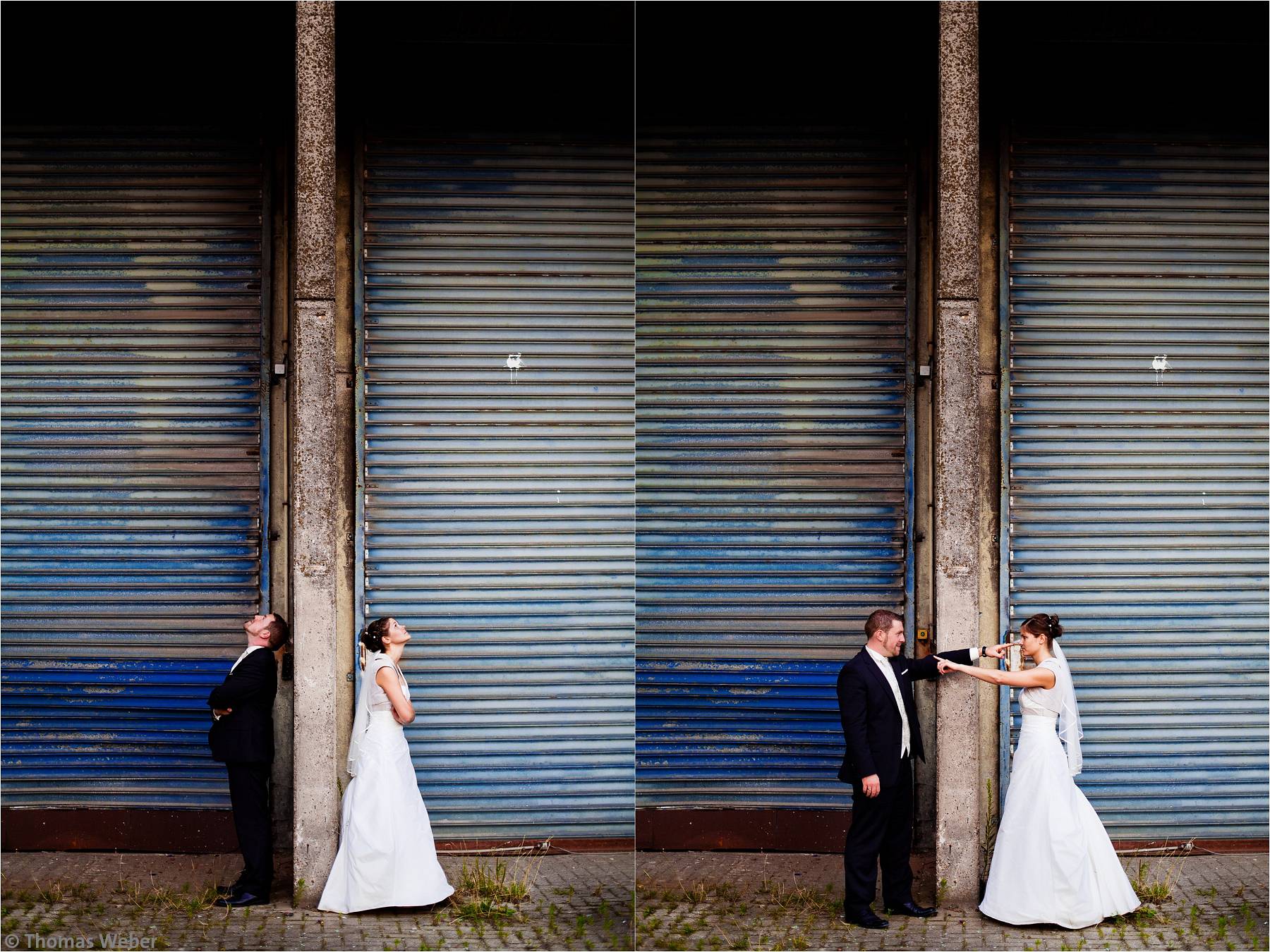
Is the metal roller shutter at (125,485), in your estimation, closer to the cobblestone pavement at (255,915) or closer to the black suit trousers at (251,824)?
the cobblestone pavement at (255,915)

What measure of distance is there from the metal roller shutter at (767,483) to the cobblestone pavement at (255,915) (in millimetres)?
1391

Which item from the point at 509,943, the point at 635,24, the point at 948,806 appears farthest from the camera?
the point at 635,24

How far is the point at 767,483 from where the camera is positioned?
8812mm

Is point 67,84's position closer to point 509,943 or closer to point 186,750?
point 186,750

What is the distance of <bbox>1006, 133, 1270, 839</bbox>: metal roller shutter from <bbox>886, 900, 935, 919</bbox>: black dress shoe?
1969 millimetres

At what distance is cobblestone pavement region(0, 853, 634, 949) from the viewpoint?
6.79 metres

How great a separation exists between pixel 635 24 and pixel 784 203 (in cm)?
172

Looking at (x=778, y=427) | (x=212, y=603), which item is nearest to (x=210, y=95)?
(x=212, y=603)

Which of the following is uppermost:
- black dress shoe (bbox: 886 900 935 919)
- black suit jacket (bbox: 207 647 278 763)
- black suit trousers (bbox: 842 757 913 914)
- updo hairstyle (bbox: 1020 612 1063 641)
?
updo hairstyle (bbox: 1020 612 1063 641)

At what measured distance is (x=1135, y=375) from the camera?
873 centimetres

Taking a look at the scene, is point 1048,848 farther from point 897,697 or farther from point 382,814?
point 382,814

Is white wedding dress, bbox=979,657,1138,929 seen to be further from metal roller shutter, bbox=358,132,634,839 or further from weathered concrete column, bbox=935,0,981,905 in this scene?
metal roller shutter, bbox=358,132,634,839

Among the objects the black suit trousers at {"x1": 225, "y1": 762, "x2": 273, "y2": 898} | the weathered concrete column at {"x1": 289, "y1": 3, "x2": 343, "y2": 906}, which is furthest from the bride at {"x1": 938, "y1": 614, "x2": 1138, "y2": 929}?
the black suit trousers at {"x1": 225, "y1": 762, "x2": 273, "y2": 898}

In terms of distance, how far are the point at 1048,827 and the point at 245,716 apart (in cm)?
503
